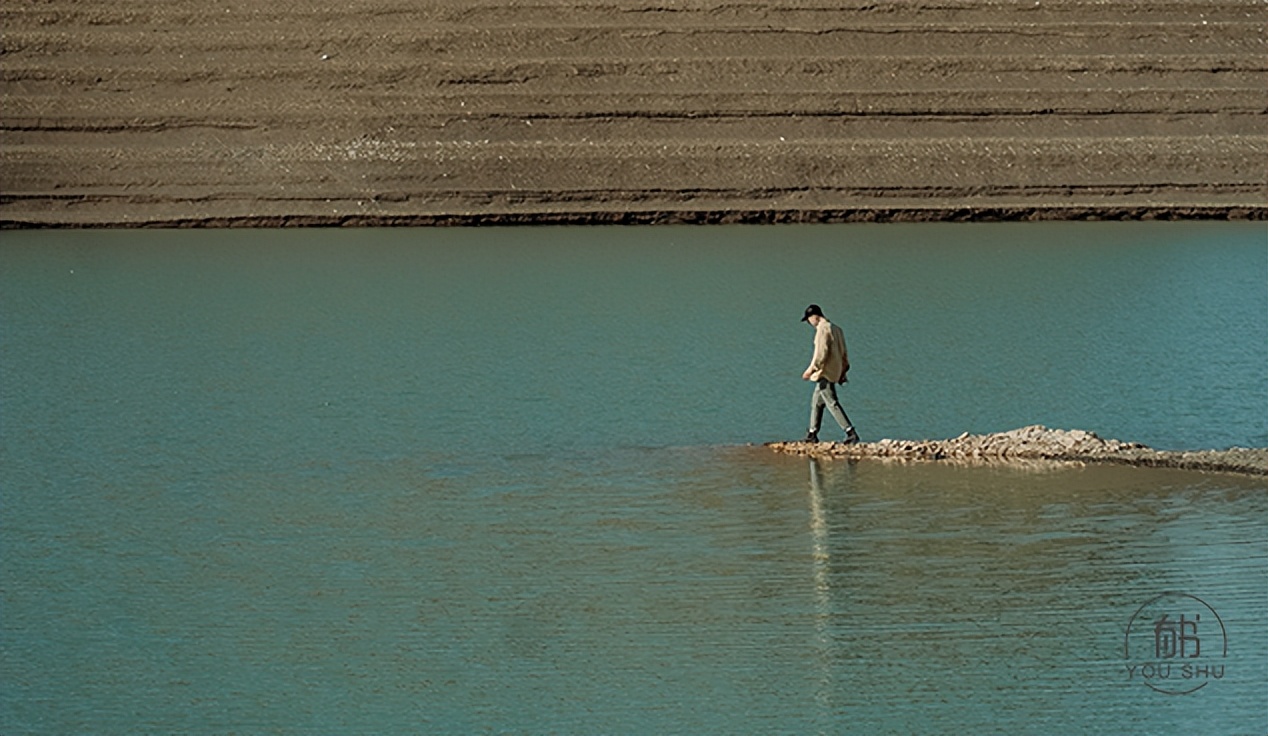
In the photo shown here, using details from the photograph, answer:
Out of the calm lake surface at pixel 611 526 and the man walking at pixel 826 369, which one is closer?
the calm lake surface at pixel 611 526

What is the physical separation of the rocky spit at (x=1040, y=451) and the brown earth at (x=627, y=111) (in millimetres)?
25411

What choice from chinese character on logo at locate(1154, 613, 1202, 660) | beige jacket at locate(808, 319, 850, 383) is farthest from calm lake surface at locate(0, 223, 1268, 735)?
beige jacket at locate(808, 319, 850, 383)

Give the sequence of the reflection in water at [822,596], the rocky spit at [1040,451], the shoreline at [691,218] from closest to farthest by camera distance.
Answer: the reflection in water at [822,596], the rocky spit at [1040,451], the shoreline at [691,218]

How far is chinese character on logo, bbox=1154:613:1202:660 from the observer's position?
10625 mm

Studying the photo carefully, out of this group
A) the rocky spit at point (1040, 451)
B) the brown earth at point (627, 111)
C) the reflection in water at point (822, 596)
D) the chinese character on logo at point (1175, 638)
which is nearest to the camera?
the reflection in water at point (822, 596)

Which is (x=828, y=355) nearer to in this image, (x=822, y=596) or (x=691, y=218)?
(x=822, y=596)

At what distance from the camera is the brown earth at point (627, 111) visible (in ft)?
137

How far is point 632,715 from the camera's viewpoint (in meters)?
9.87

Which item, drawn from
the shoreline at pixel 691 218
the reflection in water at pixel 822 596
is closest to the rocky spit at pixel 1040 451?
the reflection in water at pixel 822 596

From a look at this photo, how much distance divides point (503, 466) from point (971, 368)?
23.0ft

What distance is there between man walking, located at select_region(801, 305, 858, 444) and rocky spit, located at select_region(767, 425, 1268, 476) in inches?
6.9

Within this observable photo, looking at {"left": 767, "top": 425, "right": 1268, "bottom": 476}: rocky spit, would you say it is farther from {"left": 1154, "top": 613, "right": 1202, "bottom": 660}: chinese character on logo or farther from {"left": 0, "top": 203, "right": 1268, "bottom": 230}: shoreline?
{"left": 0, "top": 203, "right": 1268, "bottom": 230}: shoreline

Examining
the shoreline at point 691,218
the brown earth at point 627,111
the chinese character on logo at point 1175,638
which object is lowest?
the chinese character on logo at point 1175,638

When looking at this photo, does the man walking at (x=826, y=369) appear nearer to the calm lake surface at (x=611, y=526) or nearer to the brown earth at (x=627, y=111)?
the calm lake surface at (x=611, y=526)
